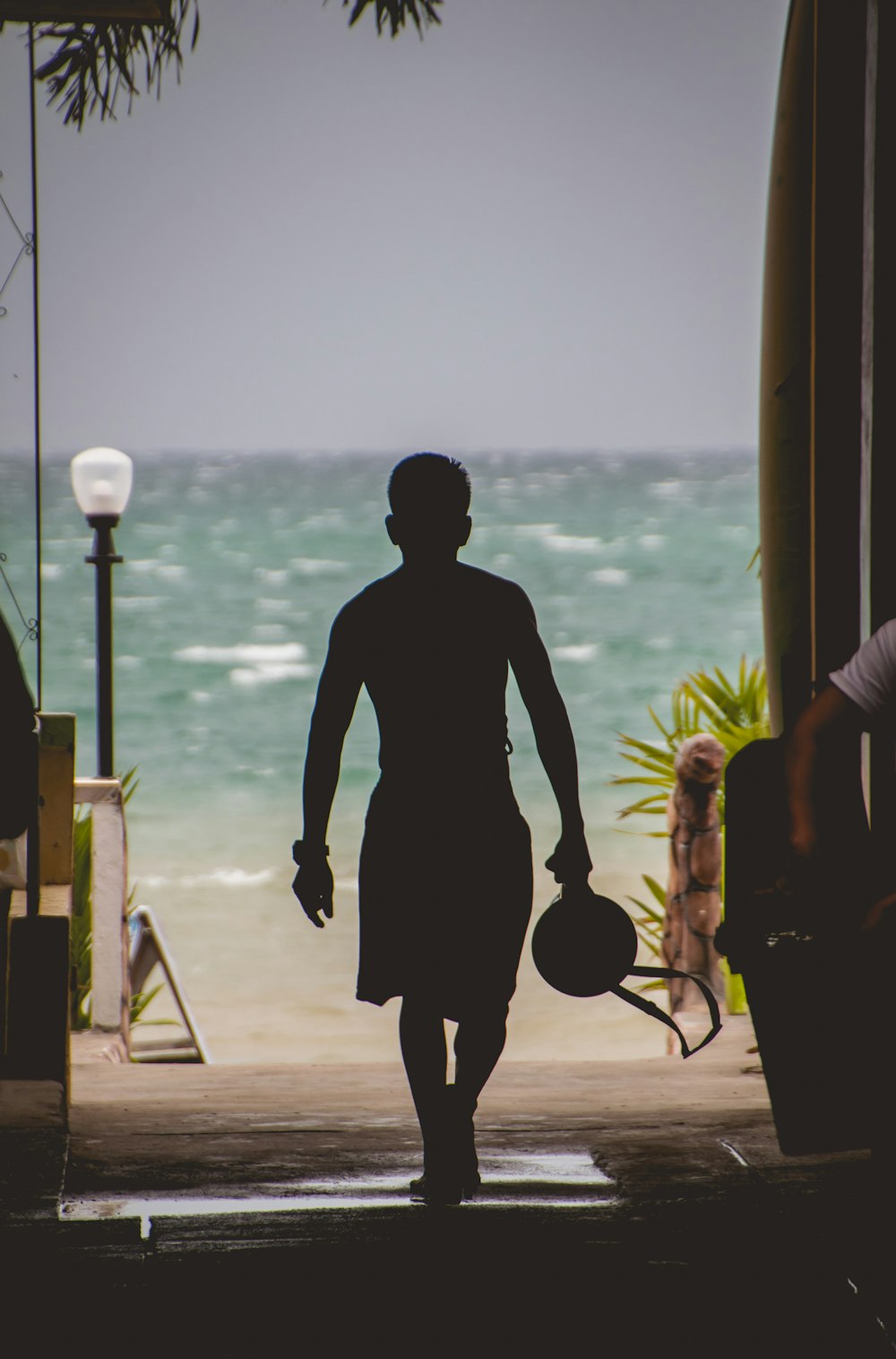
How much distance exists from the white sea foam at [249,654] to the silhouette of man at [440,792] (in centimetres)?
3652

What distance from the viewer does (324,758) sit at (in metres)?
3.21

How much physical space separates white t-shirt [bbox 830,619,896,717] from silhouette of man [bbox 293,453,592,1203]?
1.91 feet

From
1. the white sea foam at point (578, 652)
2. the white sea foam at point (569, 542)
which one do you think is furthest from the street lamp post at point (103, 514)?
the white sea foam at point (569, 542)

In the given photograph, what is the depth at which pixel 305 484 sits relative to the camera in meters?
71.5

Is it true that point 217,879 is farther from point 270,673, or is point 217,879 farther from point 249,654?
point 249,654

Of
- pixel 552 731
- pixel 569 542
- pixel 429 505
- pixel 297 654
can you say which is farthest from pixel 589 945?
pixel 569 542

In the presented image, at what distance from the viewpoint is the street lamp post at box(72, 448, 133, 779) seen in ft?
21.6

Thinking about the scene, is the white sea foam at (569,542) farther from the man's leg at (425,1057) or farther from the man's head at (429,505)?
the man's leg at (425,1057)

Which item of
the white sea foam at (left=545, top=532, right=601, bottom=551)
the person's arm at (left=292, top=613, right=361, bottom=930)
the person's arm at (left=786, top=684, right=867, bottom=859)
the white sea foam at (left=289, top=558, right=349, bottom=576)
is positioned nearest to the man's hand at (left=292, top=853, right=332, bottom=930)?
the person's arm at (left=292, top=613, right=361, bottom=930)

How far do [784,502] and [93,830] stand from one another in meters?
2.79

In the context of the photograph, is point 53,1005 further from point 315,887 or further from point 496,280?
point 496,280

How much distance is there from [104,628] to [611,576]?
44.0 meters

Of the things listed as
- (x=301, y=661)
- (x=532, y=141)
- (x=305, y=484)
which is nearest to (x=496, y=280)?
(x=532, y=141)

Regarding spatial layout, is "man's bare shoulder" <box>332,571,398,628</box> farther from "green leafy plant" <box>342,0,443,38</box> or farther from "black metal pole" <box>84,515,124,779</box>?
"black metal pole" <box>84,515,124,779</box>
